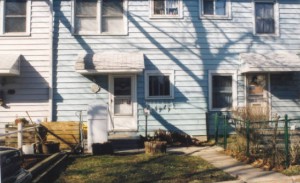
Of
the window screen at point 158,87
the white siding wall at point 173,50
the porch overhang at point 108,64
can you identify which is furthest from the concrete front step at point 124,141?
the porch overhang at point 108,64

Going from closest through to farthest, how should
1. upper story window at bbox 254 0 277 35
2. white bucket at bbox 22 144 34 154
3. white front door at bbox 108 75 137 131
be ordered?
white bucket at bbox 22 144 34 154 → white front door at bbox 108 75 137 131 → upper story window at bbox 254 0 277 35

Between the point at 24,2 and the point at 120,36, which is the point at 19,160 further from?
the point at 24,2

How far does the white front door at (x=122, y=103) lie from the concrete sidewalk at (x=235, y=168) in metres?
2.41

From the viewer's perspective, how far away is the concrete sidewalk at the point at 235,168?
6.67 m

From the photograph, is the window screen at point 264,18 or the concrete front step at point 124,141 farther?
the window screen at point 264,18

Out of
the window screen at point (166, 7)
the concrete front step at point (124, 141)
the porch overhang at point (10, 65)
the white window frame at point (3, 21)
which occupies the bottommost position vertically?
the concrete front step at point (124, 141)

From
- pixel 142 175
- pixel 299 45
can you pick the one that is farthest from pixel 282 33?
pixel 142 175

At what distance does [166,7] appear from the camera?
13.0 metres

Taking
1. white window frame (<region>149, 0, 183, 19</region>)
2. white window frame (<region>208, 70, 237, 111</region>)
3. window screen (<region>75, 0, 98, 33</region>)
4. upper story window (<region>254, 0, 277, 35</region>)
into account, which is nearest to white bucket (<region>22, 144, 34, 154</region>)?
window screen (<region>75, 0, 98, 33</region>)

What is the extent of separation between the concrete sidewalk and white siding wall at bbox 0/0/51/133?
5157mm

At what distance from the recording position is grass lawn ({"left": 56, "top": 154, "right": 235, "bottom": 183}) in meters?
6.95

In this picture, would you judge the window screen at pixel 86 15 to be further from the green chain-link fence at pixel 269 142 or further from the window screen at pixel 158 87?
the green chain-link fence at pixel 269 142

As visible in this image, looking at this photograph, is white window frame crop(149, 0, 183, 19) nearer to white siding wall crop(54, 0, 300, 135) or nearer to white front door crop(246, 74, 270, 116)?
white siding wall crop(54, 0, 300, 135)

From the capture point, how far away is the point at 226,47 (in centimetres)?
1291
